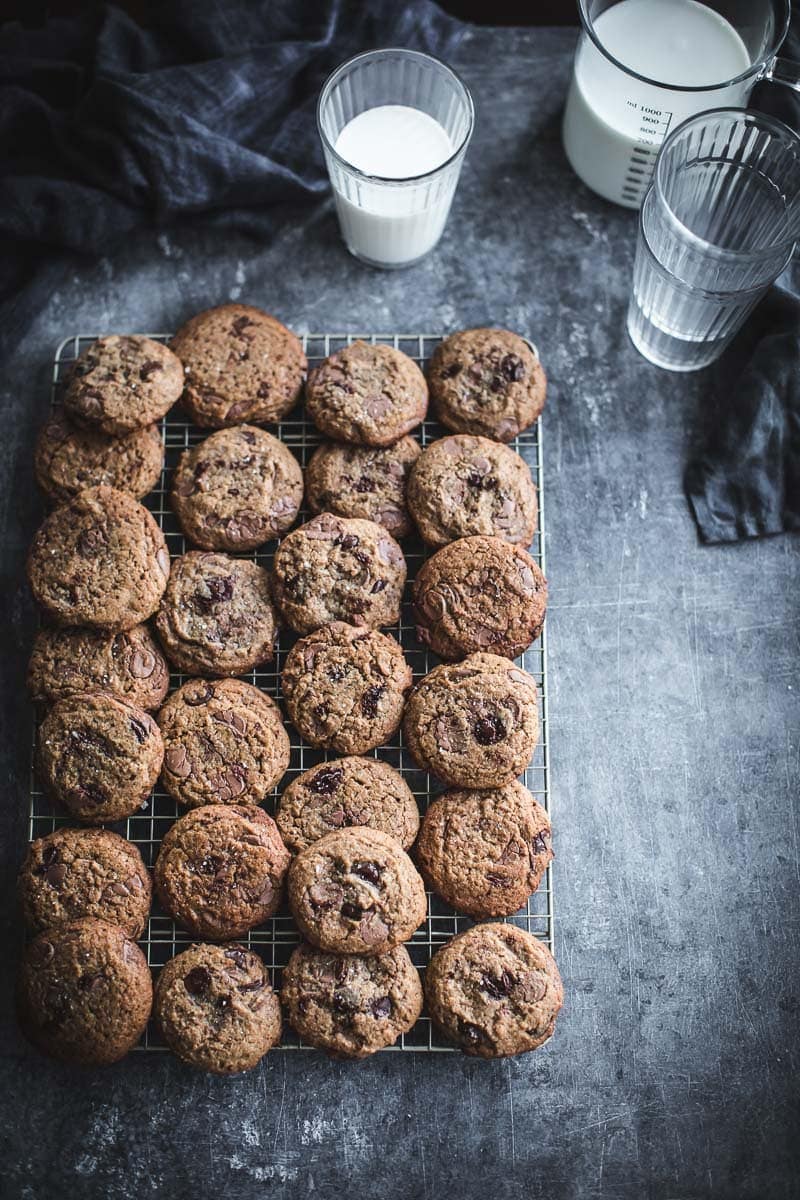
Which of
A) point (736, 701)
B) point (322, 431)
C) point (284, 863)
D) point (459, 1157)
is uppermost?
point (322, 431)

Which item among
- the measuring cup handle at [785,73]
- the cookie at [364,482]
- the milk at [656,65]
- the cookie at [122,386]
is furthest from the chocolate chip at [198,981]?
the measuring cup handle at [785,73]

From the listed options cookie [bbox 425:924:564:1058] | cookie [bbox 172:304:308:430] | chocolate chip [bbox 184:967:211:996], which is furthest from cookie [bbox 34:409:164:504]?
cookie [bbox 425:924:564:1058]

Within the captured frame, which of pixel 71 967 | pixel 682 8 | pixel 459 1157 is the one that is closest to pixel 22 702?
pixel 71 967

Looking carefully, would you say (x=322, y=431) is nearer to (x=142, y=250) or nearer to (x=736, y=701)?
(x=142, y=250)

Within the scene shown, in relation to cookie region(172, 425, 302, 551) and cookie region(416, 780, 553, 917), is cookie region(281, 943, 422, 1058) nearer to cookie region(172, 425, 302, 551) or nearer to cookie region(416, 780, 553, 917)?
cookie region(416, 780, 553, 917)

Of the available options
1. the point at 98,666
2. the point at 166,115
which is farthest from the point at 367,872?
the point at 166,115
